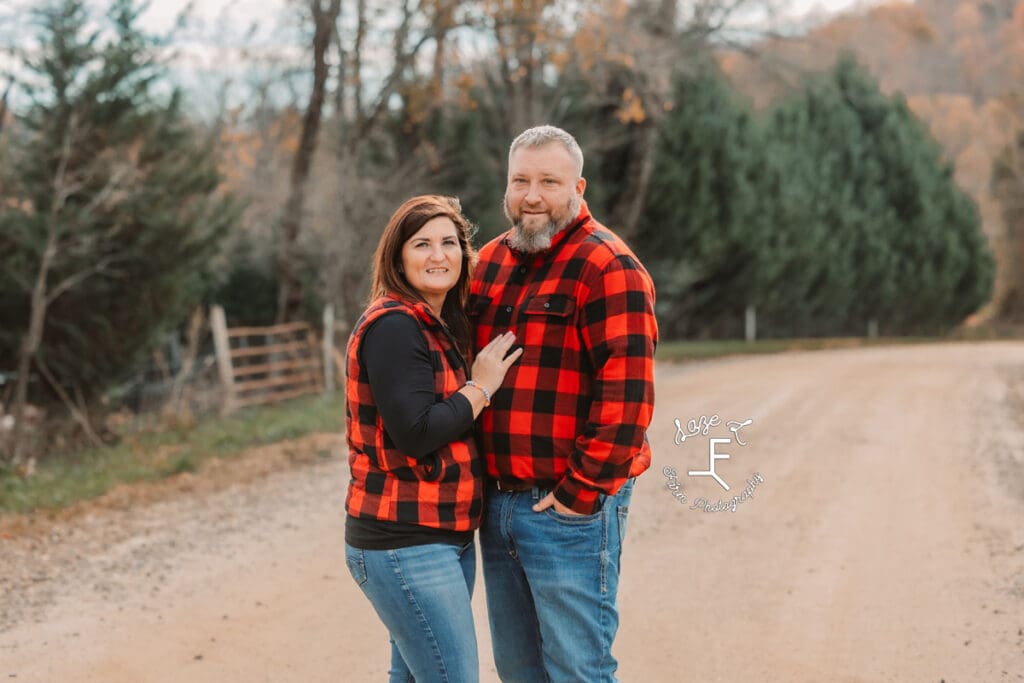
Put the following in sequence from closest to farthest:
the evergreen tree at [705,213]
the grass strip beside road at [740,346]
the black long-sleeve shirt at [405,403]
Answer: the black long-sleeve shirt at [405,403]
the grass strip beside road at [740,346]
the evergreen tree at [705,213]

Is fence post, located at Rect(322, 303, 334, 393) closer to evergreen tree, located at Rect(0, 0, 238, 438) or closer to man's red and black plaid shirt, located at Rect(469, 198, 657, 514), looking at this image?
evergreen tree, located at Rect(0, 0, 238, 438)

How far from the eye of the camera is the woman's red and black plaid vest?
2.61 meters

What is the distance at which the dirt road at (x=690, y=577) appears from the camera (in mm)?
4477

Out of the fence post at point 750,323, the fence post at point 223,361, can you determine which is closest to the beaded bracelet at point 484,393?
the fence post at point 223,361

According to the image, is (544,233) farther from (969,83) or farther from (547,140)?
(969,83)

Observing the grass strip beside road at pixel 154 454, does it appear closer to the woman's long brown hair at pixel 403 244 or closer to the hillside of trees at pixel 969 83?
the woman's long brown hair at pixel 403 244

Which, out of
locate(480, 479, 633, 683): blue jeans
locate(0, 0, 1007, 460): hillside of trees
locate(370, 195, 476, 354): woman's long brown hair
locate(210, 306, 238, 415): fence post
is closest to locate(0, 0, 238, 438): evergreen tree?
locate(0, 0, 1007, 460): hillside of trees

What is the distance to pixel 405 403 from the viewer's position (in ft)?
8.25

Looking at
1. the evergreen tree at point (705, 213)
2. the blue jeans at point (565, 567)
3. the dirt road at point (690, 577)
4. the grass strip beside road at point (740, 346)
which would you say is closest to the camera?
the blue jeans at point (565, 567)

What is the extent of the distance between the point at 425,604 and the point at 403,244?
3.15 feet

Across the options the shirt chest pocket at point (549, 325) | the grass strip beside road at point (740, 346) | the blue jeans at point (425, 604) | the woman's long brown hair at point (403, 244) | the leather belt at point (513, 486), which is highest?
the woman's long brown hair at point (403, 244)

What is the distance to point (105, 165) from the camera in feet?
32.8

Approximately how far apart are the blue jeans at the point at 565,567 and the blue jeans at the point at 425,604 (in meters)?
0.20

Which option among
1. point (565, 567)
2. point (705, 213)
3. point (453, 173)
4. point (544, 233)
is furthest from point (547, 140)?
point (705, 213)
